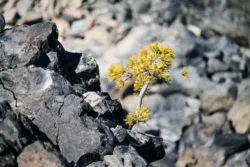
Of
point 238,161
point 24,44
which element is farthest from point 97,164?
point 238,161

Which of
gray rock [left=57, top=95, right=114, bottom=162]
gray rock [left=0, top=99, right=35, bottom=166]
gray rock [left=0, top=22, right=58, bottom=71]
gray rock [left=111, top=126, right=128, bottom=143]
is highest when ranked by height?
gray rock [left=0, top=22, right=58, bottom=71]

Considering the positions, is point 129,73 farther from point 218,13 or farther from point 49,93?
point 218,13

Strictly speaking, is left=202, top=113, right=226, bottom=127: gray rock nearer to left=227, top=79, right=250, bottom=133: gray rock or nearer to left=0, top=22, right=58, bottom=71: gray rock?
left=227, top=79, right=250, bottom=133: gray rock

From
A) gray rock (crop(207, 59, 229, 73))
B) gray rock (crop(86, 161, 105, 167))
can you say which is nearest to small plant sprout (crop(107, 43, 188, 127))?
gray rock (crop(86, 161, 105, 167))

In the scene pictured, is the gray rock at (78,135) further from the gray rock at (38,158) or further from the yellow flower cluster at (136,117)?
the yellow flower cluster at (136,117)

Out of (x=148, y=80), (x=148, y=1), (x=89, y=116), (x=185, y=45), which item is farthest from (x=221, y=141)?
(x=148, y=1)

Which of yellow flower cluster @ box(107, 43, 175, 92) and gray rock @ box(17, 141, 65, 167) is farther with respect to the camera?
yellow flower cluster @ box(107, 43, 175, 92)
